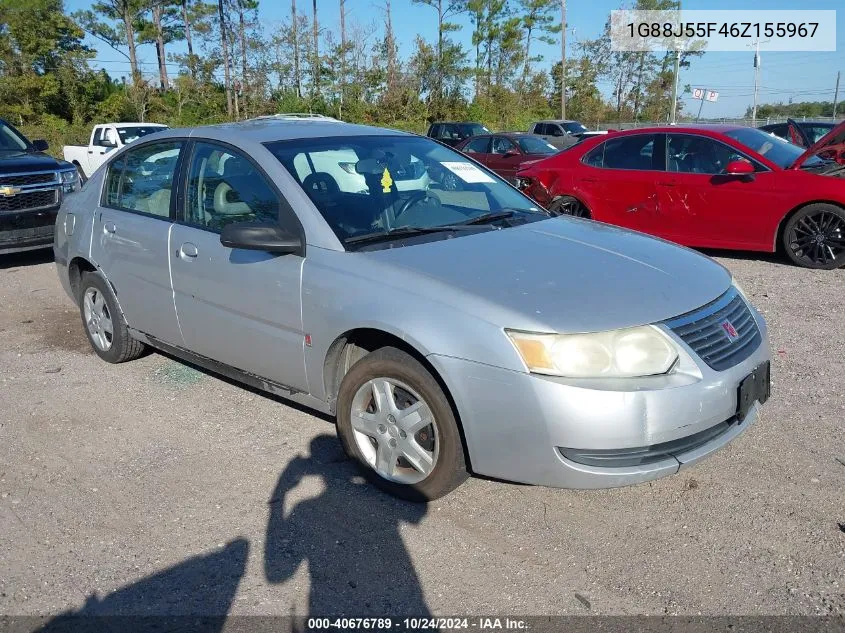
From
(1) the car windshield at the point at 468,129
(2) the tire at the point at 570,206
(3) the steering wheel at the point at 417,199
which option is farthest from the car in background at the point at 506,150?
(3) the steering wheel at the point at 417,199

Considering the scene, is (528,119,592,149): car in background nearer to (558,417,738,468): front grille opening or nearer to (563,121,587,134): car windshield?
(563,121,587,134): car windshield

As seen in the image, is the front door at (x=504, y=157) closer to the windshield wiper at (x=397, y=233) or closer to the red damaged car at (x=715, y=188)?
the red damaged car at (x=715, y=188)

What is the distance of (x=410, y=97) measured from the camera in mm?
42062

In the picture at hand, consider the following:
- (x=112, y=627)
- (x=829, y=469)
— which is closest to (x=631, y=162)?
(x=829, y=469)

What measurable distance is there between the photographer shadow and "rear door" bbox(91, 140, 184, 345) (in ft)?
4.94

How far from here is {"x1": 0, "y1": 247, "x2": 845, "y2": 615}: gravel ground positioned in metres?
2.73

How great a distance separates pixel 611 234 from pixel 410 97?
3996 centimetres

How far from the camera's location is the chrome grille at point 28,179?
27.7 ft

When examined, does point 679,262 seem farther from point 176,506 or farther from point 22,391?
point 22,391

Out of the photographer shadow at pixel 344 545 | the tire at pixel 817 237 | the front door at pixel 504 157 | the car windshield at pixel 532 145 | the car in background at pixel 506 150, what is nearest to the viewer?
the photographer shadow at pixel 344 545

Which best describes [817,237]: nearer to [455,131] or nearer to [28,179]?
[28,179]

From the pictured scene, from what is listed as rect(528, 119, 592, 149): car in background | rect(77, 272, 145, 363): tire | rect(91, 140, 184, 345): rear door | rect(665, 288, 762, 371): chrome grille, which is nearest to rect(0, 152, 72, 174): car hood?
rect(77, 272, 145, 363): tire

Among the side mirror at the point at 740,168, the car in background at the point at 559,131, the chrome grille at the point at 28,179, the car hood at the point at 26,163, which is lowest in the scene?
the side mirror at the point at 740,168

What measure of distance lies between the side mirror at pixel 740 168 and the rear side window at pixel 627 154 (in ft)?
2.80
